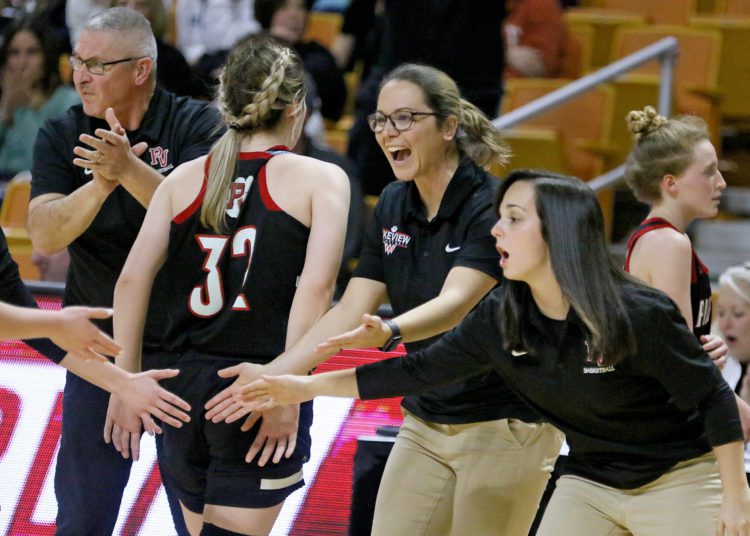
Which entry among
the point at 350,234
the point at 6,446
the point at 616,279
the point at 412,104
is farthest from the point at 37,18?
the point at 616,279

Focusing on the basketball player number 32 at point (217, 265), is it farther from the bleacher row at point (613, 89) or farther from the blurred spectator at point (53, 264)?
the bleacher row at point (613, 89)

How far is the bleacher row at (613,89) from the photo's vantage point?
282 inches

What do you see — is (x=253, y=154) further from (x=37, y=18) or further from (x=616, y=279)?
(x=37, y=18)

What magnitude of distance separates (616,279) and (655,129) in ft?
2.99

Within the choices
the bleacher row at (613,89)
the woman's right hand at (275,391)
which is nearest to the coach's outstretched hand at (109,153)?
the woman's right hand at (275,391)

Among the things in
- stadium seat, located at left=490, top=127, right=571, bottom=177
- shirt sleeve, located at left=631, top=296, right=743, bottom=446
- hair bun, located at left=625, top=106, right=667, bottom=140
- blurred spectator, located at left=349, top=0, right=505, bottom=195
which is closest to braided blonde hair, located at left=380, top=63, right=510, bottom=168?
hair bun, located at left=625, top=106, right=667, bottom=140

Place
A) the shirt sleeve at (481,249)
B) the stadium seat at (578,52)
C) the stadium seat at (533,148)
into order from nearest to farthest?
the shirt sleeve at (481,249) < the stadium seat at (533,148) < the stadium seat at (578,52)

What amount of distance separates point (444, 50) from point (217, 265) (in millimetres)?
3909

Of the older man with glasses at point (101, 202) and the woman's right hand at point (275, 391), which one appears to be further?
the older man with glasses at point (101, 202)

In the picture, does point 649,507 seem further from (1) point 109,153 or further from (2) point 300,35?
(2) point 300,35

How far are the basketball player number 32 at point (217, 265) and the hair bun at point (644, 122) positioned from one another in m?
1.34

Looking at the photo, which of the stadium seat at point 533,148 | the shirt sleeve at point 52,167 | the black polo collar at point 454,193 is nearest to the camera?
the black polo collar at point 454,193

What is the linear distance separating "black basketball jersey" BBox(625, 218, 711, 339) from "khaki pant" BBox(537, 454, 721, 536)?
622mm

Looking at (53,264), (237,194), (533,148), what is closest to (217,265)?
(237,194)
